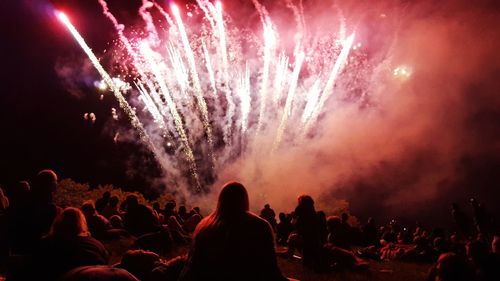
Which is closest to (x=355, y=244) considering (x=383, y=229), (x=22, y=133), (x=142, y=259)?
(x=383, y=229)

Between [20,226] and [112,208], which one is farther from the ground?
[112,208]

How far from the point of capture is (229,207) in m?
4.53

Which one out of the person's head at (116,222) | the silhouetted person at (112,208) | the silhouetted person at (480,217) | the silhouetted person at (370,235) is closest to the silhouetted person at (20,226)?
the person's head at (116,222)

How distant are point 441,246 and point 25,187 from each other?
388 inches

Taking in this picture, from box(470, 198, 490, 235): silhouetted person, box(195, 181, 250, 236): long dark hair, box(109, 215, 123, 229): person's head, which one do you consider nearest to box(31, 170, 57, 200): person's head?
box(195, 181, 250, 236): long dark hair

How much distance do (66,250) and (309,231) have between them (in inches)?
219

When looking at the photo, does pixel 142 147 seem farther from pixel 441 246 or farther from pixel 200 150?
pixel 441 246

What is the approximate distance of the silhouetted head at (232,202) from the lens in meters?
4.52

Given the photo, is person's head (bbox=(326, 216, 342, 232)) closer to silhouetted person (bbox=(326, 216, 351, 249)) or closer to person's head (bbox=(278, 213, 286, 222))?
silhouetted person (bbox=(326, 216, 351, 249))

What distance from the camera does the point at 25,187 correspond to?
6898 mm

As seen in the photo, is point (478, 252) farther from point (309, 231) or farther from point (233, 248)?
point (233, 248)

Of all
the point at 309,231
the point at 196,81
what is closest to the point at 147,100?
the point at 196,81

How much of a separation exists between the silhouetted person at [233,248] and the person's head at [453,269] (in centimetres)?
239

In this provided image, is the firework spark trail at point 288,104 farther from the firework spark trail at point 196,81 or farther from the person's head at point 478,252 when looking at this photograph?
the person's head at point 478,252
